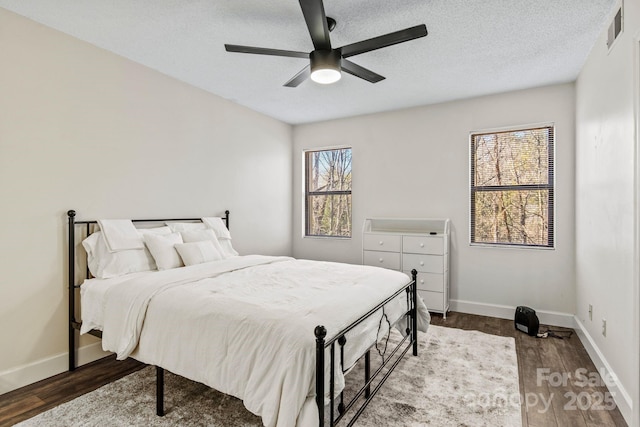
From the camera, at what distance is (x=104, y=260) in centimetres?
275

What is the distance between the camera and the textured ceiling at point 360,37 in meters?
2.34

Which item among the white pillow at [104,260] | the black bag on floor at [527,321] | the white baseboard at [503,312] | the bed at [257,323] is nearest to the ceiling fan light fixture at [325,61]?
the bed at [257,323]

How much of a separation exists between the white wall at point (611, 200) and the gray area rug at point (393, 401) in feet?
2.39

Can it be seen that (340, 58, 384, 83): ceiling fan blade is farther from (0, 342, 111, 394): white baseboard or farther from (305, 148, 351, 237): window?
(0, 342, 111, 394): white baseboard

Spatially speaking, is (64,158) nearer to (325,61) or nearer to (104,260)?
(104,260)

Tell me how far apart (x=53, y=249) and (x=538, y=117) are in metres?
4.92

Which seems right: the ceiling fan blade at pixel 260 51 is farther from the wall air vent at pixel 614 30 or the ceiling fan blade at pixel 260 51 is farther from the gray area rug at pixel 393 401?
the gray area rug at pixel 393 401

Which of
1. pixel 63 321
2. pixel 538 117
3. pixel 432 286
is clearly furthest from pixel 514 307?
pixel 63 321

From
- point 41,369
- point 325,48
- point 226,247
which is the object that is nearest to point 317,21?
point 325,48

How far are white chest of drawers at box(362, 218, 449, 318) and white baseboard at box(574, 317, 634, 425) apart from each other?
132cm

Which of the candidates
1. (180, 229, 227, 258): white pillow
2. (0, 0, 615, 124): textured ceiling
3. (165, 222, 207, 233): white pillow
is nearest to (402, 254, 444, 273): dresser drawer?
(0, 0, 615, 124): textured ceiling

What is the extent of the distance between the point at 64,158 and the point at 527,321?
4.50m

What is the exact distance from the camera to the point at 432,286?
4.12 m

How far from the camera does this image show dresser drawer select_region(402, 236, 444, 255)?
4082 millimetres
